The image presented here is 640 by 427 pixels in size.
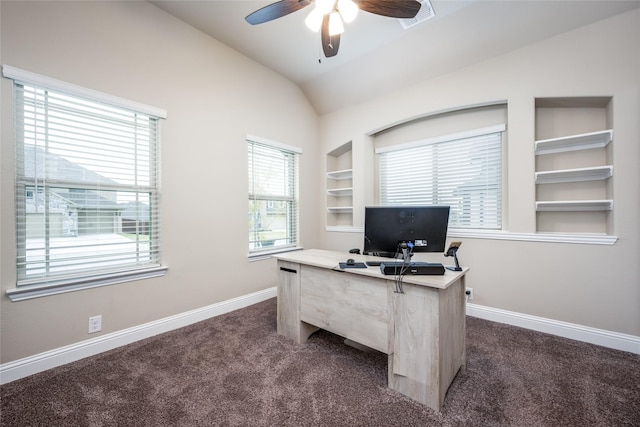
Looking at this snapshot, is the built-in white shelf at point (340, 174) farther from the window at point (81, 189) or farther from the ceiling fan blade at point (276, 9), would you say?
the window at point (81, 189)

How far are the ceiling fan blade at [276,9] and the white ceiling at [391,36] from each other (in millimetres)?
716

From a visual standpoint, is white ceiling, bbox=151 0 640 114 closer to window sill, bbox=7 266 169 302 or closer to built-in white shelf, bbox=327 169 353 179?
built-in white shelf, bbox=327 169 353 179

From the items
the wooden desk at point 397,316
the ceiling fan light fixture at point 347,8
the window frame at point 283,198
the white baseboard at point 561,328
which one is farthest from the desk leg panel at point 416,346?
the window frame at point 283,198

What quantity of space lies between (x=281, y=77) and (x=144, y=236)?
111 inches

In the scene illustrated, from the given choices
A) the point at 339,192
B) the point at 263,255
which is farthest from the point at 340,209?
the point at 263,255

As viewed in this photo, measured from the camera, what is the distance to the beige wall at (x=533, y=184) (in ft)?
6.85

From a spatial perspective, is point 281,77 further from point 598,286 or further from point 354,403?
point 598,286

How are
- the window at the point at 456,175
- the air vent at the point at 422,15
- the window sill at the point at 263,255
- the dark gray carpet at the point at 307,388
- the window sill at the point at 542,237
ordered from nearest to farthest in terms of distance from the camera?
the dark gray carpet at the point at 307,388
the window sill at the point at 542,237
the air vent at the point at 422,15
the window at the point at 456,175
the window sill at the point at 263,255

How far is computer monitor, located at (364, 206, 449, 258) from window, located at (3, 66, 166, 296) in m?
2.15

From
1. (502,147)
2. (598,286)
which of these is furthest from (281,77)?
(598,286)

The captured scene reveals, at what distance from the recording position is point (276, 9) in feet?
5.86

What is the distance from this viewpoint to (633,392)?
1.60 m

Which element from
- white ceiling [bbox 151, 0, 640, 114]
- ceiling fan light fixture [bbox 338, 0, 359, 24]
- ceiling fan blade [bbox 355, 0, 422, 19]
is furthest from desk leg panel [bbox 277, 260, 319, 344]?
white ceiling [bbox 151, 0, 640, 114]

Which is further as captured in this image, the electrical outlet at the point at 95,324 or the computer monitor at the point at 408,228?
the electrical outlet at the point at 95,324
